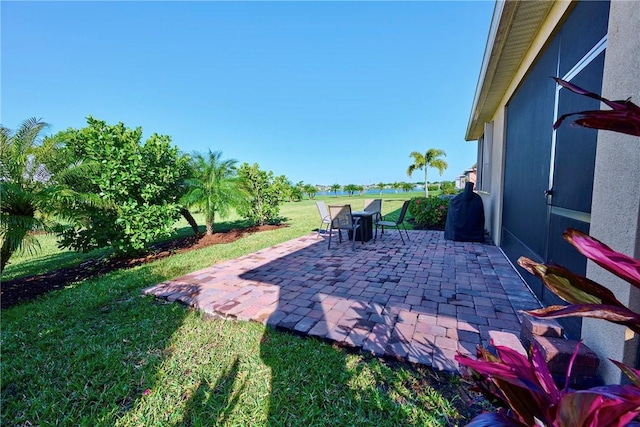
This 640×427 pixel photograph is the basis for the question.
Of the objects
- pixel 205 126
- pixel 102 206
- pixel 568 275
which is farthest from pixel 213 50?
pixel 568 275

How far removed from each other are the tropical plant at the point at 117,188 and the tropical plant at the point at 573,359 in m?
5.59

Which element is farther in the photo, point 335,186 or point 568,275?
point 335,186

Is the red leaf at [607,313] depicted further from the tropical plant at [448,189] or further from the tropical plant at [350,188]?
the tropical plant at [350,188]

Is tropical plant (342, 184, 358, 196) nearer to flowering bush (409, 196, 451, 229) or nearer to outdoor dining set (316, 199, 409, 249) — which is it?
flowering bush (409, 196, 451, 229)

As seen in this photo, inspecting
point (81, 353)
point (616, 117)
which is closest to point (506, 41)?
point (616, 117)

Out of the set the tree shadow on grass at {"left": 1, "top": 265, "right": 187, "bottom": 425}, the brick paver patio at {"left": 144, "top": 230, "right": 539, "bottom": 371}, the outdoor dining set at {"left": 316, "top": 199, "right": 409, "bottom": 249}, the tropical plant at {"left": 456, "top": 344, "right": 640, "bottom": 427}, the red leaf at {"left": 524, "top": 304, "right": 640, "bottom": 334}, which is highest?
the red leaf at {"left": 524, "top": 304, "right": 640, "bottom": 334}

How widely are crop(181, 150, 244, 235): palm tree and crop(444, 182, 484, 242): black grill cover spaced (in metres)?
5.78

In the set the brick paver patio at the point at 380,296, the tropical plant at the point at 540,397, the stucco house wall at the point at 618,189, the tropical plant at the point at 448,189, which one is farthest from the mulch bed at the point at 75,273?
the tropical plant at the point at 448,189

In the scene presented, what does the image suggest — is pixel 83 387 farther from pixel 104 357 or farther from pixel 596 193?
pixel 596 193

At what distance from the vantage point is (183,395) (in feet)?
5.53

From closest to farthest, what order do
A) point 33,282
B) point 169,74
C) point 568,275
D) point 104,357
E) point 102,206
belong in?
point 568,275
point 104,357
point 33,282
point 102,206
point 169,74

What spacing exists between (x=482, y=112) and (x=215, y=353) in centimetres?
710

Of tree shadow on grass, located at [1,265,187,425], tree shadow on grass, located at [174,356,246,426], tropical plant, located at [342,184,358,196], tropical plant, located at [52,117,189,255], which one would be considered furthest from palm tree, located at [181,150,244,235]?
tropical plant, located at [342,184,358,196]

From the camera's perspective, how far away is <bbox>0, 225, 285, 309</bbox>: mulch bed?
11.5 feet
